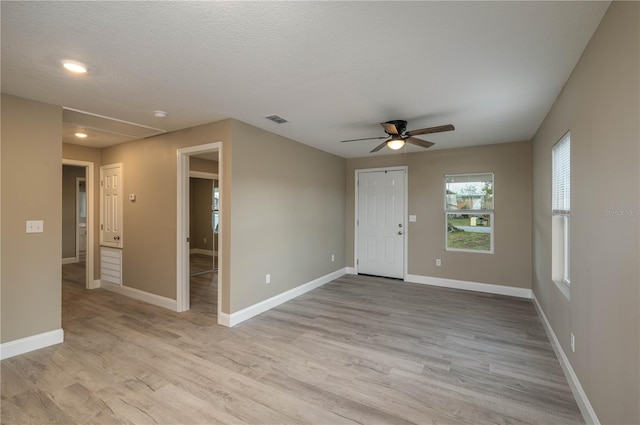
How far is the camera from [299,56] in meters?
2.16

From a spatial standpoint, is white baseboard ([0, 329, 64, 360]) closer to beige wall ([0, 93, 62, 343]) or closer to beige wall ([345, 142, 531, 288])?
beige wall ([0, 93, 62, 343])

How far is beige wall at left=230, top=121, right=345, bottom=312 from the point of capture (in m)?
3.78

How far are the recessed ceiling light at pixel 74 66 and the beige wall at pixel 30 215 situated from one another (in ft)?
3.63

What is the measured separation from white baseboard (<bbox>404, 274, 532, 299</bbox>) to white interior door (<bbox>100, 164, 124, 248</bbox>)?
17.1 ft

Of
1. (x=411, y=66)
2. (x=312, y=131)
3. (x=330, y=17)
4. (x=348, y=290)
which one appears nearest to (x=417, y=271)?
(x=348, y=290)

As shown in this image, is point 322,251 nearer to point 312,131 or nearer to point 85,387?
point 312,131

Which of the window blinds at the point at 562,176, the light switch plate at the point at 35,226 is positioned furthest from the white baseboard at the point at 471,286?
the light switch plate at the point at 35,226

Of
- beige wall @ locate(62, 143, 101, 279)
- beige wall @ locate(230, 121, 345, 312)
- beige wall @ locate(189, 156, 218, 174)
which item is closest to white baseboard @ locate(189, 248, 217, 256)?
beige wall @ locate(189, 156, 218, 174)

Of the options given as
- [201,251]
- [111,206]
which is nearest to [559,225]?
[111,206]

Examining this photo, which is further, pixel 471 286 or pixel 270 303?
pixel 471 286

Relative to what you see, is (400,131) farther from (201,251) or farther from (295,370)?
(201,251)

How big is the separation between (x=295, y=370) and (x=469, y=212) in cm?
414

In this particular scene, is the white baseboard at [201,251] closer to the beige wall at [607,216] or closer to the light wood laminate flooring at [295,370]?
the light wood laminate flooring at [295,370]

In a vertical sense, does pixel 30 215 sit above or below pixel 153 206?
below
